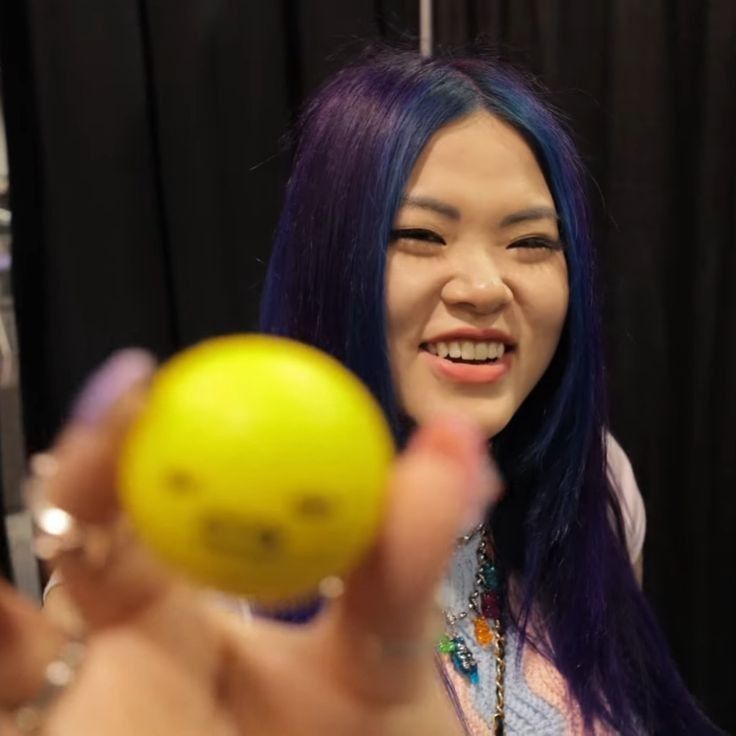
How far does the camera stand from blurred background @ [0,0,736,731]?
42.6 inches

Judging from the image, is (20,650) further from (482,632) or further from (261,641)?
(482,632)

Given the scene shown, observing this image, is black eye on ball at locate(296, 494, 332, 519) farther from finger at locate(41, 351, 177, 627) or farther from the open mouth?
the open mouth

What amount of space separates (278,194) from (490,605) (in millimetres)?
729

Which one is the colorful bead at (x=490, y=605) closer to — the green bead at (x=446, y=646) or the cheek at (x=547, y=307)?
the green bead at (x=446, y=646)

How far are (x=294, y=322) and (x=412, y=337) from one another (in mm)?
123

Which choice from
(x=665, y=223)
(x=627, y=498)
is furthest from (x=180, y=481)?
(x=665, y=223)

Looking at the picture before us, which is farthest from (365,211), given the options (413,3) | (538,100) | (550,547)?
(413,3)

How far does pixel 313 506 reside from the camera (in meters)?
0.32

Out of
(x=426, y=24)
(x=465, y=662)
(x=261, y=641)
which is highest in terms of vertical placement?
(x=426, y=24)

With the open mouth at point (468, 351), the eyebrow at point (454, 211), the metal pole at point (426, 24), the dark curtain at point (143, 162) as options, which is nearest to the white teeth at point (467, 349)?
the open mouth at point (468, 351)

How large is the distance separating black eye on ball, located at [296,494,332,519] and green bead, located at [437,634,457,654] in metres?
0.49

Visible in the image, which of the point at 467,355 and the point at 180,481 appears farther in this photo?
the point at 467,355

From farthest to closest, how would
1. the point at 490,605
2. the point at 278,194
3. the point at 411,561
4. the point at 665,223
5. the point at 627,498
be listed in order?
the point at 665,223 < the point at 278,194 < the point at 627,498 < the point at 490,605 < the point at 411,561

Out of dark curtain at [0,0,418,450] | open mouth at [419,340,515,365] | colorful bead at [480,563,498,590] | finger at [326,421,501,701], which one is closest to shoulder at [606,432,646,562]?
colorful bead at [480,563,498,590]
